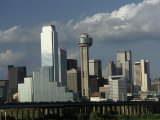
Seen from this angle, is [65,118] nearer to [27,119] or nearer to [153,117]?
[27,119]

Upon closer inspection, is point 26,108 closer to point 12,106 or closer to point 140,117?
point 12,106

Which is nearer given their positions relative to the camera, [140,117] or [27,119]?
[140,117]

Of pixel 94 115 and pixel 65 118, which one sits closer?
pixel 94 115

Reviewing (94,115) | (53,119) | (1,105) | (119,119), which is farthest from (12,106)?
(119,119)

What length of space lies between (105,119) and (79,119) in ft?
62.9

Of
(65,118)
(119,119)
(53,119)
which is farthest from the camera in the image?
(65,118)

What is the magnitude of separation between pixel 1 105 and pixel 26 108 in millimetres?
18892

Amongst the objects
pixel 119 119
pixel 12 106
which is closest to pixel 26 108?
pixel 12 106

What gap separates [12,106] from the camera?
188250mm

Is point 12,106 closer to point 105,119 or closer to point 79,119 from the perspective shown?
point 79,119

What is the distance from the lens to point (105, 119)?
16412cm

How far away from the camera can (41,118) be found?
189125mm

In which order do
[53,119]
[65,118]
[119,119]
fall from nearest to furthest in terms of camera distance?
[119,119] → [53,119] → [65,118]

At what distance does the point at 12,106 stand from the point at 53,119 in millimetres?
26136
